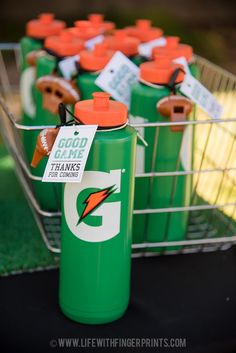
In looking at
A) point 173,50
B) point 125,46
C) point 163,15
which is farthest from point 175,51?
point 163,15

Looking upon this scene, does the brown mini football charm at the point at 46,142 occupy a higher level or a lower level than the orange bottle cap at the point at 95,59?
higher

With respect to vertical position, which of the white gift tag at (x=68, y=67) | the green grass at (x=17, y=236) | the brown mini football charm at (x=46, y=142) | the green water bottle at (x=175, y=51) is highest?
the brown mini football charm at (x=46, y=142)

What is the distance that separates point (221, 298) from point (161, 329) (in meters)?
0.13

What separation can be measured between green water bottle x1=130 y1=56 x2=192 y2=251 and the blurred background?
2.14 m

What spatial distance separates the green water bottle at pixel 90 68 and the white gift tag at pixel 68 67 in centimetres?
3

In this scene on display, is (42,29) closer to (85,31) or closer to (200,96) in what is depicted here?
(85,31)

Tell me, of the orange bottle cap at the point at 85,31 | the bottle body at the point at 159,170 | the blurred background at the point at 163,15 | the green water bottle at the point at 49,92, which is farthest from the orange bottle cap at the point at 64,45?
the blurred background at the point at 163,15

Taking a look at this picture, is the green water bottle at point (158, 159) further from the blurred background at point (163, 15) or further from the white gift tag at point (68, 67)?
the blurred background at point (163, 15)

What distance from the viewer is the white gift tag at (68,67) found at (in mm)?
1121

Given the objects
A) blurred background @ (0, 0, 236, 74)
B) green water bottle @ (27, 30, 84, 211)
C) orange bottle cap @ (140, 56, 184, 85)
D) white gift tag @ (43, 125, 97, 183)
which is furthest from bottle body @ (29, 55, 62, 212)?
blurred background @ (0, 0, 236, 74)

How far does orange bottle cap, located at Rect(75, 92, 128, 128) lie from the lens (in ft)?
2.76

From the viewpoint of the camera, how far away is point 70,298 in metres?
0.92

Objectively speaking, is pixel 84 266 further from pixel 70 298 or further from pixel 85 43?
pixel 85 43

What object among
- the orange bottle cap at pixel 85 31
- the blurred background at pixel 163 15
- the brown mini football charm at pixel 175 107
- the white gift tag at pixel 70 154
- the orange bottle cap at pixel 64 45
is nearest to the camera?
the white gift tag at pixel 70 154
